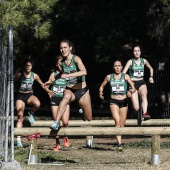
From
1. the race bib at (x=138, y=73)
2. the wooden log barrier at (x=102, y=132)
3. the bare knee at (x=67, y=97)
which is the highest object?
the race bib at (x=138, y=73)

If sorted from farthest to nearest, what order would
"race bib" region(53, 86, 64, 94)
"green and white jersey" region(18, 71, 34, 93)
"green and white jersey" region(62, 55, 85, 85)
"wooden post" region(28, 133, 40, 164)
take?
"green and white jersey" region(18, 71, 34, 93) → "race bib" region(53, 86, 64, 94) → "green and white jersey" region(62, 55, 85, 85) → "wooden post" region(28, 133, 40, 164)

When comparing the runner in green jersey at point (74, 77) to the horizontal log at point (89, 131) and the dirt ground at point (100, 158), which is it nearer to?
the horizontal log at point (89, 131)

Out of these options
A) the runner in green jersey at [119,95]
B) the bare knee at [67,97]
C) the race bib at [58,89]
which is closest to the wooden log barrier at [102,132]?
the bare knee at [67,97]

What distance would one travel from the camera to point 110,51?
23.1 meters

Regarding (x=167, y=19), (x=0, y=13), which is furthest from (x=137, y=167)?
(x=167, y=19)

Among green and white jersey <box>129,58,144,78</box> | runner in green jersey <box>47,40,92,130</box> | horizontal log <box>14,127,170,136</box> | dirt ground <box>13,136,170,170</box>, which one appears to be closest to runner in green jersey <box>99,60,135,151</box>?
dirt ground <box>13,136,170,170</box>

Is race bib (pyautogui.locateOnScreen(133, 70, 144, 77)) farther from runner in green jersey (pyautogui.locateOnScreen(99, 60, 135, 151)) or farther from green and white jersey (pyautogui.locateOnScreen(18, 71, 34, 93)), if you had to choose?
green and white jersey (pyautogui.locateOnScreen(18, 71, 34, 93))

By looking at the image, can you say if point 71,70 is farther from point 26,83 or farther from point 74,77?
point 26,83

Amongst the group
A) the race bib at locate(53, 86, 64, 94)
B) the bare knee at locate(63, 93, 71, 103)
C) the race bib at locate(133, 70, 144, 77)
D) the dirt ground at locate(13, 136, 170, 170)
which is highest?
the race bib at locate(133, 70, 144, 77)

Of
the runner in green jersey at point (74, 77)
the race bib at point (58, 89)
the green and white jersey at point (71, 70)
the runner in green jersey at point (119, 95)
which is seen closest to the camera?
the runner in green jersey at point (74, 77)

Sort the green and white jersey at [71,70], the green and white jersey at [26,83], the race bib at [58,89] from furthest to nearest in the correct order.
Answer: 1. the green and white jersey at [26,83]
2. the race bib at [58,89]
3. the green and white jersey at [71,70]

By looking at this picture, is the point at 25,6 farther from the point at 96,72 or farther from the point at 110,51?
the point at 96,72

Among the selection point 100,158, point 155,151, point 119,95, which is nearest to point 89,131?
point 155,151

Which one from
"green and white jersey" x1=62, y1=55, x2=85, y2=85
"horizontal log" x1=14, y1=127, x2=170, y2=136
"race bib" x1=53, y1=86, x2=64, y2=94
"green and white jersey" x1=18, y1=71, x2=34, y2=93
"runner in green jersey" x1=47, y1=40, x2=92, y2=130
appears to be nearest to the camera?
"horizontal log" x1=14, y1=127, x2=170, y2=136
